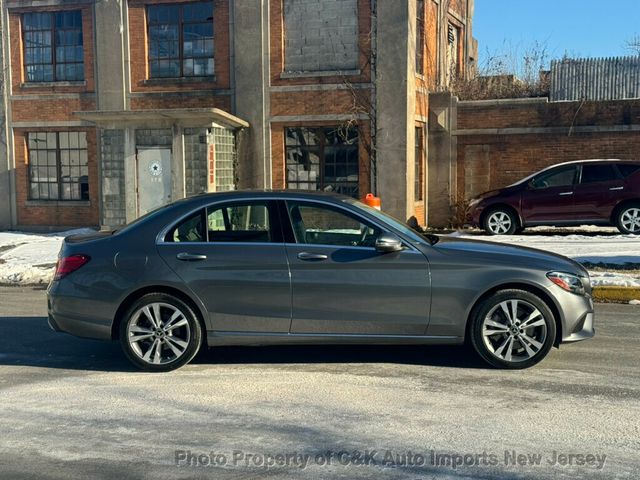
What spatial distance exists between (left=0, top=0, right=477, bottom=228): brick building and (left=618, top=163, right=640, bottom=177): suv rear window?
498cm

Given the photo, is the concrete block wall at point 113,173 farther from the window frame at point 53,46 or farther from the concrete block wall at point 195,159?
the window frame at point 53,46

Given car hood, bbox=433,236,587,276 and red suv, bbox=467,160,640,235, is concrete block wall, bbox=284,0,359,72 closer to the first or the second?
red suv, bbox=467,160,640,235

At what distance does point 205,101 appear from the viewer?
19.9 meters

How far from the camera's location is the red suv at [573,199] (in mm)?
16703

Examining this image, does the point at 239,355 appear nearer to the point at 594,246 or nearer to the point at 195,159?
the point at 594,246

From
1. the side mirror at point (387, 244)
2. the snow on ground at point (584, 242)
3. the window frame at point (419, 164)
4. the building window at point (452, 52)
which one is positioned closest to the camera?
the side mirror at point (387, 244)

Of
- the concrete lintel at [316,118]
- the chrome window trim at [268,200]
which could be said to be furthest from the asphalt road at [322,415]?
the concrete lintel at [316,118]

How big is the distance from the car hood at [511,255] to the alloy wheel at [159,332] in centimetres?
240

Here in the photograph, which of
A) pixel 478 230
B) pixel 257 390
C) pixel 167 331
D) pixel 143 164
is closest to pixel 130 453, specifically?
pixel 257 390

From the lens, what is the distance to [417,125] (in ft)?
65.7

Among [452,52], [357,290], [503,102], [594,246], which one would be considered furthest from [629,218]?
[357,290]

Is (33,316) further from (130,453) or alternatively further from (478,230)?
(478,230)

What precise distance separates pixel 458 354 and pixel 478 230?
1231 centimetres

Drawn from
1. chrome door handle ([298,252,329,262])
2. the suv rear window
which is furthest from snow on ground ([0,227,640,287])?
chrome door handle ([298,252,329,262])
